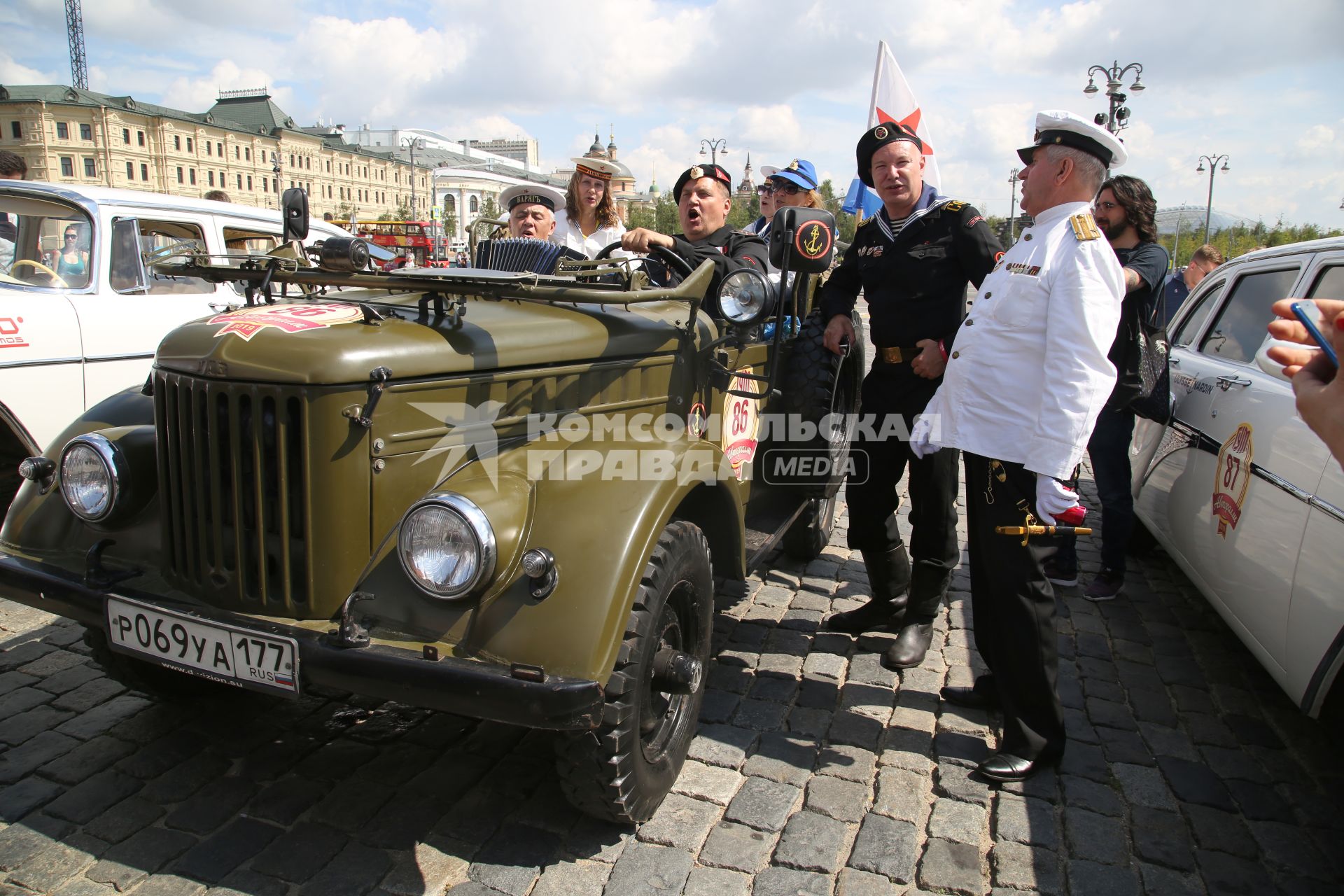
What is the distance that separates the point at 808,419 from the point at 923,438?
3.43 ft

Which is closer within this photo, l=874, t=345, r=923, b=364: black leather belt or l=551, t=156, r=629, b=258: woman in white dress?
l=874, t=345, r=923, b=364: black leather belt

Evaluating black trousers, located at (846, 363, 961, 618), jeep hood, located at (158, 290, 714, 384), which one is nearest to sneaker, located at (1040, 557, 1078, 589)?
black trousers, located at (846, 363, 961, 618)

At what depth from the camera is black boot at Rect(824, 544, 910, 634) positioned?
4.09 m

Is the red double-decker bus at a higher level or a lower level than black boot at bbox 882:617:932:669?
higher

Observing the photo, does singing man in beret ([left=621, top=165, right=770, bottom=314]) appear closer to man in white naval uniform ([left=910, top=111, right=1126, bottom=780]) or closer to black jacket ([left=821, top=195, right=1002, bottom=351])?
black jacket ([left=821, top=195, right=1002, bottom=351])

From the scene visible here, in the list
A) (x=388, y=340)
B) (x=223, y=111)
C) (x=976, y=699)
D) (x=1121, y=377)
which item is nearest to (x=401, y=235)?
(x=1121, y=377)

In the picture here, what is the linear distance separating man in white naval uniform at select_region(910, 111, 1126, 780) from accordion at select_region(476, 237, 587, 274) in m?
1.76

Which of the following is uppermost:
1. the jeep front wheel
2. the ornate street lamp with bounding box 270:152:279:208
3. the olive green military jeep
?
the ornate street lamp with bounding box 270:152:279:208

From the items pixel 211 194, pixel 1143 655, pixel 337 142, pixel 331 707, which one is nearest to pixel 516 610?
pixel 331 707

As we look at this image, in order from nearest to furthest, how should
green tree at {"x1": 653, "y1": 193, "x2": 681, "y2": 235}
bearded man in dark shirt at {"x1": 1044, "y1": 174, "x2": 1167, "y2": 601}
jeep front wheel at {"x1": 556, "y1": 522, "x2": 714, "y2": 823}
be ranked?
jeep front wheel at {"x1": 556, "y1": 522, "x2": 714, "y2": 823}, bearded man in dark shirt at {"x1": 1044, "y1": 174, "x2": 1167, "y2": 601}, green tree at {"x1": 653, "y1": 193, "x2": 681, "y2": 235}

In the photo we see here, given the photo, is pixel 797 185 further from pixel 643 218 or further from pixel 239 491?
pixel 643 218

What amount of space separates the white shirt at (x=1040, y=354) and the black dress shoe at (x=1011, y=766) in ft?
3.45

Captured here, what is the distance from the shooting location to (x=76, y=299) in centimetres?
540

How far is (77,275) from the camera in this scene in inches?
219
